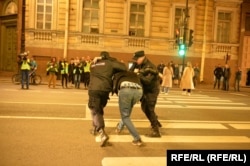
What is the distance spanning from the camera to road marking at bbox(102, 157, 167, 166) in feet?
20.1

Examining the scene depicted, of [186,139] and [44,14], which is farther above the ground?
[44,14]

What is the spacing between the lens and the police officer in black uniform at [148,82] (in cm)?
799

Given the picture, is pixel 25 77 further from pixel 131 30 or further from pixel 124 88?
pixel 124 88

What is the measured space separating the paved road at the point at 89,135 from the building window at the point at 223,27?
51.7 ft

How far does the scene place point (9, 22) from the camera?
87.5ft

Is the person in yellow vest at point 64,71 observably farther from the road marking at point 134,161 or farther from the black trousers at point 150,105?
the road marking at point 134,161

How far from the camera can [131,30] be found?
1057 inches

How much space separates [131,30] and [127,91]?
2018 cm

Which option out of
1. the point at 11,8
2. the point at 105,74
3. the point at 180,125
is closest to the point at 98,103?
the point at 105,74

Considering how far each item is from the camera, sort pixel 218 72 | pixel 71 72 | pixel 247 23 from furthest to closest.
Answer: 1. pixel 247 23
2. pixel 218 72
3. pixel 71 72

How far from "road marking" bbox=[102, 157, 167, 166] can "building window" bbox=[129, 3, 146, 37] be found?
2083cm

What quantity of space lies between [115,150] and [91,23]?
65.9 feet

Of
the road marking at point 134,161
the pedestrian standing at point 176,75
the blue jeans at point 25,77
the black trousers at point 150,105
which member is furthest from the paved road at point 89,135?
the pedestrian standing at point 176,75

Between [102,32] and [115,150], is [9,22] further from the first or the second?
[115,150]
